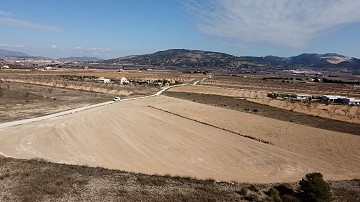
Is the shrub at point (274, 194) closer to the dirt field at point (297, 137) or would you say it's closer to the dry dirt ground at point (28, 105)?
the dirt field at point (297, 137)

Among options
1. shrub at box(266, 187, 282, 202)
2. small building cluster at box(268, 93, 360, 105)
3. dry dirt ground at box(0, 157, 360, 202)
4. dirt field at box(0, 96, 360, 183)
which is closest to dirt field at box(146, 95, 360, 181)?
dirt field at box(0, 96, 360, 183)

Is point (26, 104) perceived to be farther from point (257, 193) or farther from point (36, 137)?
point (257, 193)

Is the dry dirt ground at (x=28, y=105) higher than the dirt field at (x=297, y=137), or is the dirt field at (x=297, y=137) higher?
the dirt field at (x=297, y=137)

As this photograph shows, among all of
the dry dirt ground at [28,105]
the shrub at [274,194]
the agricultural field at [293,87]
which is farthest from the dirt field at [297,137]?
the agricultural field at [293,87]

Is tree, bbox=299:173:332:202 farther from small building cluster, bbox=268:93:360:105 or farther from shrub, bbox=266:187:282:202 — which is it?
small building cluster, bbox=268:93:360:105

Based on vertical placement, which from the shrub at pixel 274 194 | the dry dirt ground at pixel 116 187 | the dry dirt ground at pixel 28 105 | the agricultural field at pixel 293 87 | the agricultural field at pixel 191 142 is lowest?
the agricultural field at pixel 293 87

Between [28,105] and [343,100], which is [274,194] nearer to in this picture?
[28,105]
